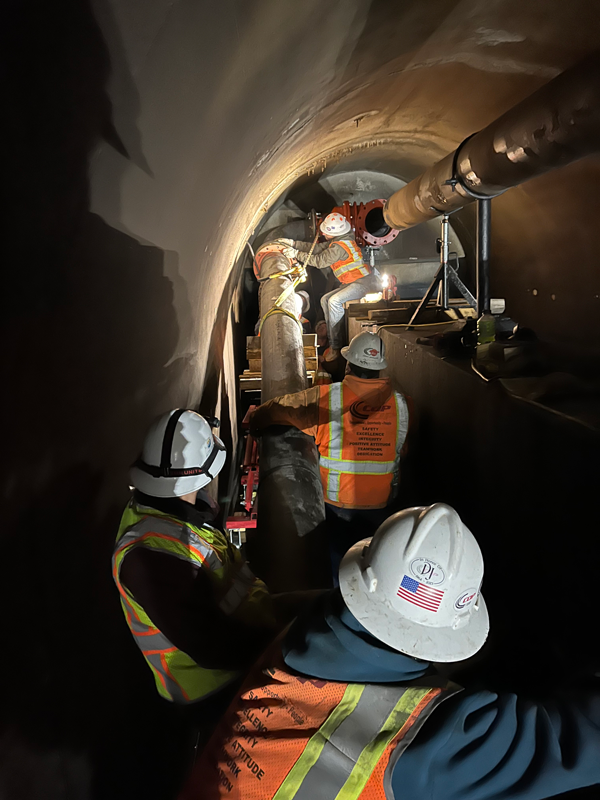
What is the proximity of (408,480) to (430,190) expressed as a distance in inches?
90.5

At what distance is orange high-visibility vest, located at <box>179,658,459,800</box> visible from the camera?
1103 mm

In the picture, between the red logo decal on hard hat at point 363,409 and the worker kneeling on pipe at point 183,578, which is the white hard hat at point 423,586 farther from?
the red logo decal on hard hat at point 363,409

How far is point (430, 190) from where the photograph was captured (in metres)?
4.00

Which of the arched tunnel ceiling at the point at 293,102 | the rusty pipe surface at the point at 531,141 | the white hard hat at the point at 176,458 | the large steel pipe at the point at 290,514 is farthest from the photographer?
the large steel pipe at the point at 290,514

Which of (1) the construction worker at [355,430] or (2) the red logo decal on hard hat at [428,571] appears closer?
(2) the red logo decal on hard hat at [428,571]

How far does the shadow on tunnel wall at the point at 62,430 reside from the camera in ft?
3.61

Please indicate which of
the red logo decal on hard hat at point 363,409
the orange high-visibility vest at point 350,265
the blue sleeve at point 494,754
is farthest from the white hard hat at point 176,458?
the orange high-visibility vest at point 350,265

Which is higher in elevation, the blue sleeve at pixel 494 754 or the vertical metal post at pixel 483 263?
the vertical metal post at pixel 483 263

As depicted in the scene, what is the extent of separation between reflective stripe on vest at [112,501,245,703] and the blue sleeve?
33.0 inches

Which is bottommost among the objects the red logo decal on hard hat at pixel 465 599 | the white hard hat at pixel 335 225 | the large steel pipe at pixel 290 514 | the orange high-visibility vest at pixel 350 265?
the large steel pipe at pixel 290 514

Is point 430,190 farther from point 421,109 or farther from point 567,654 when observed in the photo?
point 567,654

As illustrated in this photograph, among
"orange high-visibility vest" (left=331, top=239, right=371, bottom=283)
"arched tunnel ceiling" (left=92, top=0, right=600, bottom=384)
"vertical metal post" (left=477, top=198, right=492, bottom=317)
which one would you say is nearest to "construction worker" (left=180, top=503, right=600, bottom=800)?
"arched tunnel ceiling" (left=92, top=0, right=600, bottom=384)

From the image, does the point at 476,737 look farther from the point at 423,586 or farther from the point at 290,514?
the point at 290,514

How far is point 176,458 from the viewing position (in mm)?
1827
